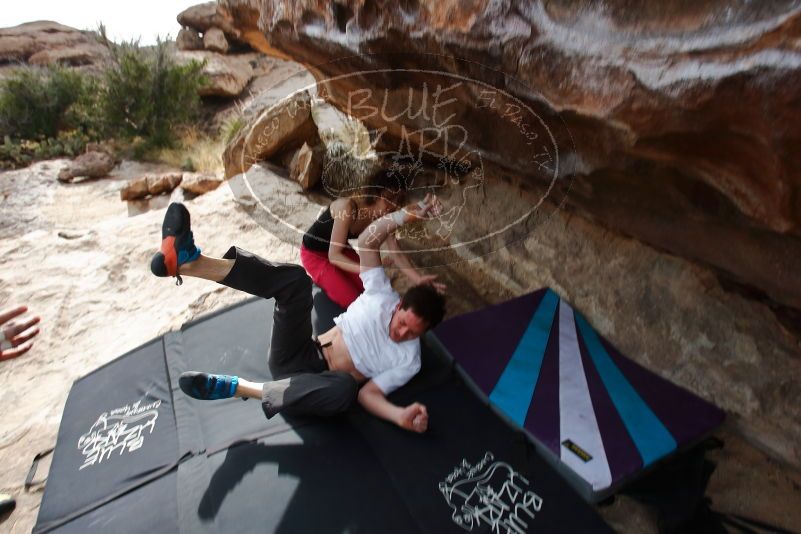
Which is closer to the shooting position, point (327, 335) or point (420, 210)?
point (420, 210)

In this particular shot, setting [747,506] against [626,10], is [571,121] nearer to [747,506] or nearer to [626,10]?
[626,10]

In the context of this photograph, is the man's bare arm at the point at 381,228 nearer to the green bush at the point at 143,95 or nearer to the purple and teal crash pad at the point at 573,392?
the purple and teal crash pad at the point at 573,392

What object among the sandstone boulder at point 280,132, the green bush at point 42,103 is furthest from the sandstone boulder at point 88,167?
the sandstone boulder at point 280,132

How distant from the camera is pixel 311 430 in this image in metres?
1.87

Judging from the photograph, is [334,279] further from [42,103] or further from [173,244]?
[42,103]

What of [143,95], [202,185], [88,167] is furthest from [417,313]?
[143,95]

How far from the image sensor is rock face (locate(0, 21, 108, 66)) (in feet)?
39.7

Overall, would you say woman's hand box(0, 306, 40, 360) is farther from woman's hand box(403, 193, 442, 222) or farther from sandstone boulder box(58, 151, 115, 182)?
sandstone boulder box(58, 151, 115, 182)

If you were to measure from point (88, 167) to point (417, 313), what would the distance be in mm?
7717

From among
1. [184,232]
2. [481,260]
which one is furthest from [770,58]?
[481,260]

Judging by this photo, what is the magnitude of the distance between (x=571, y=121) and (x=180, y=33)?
1395 centimetres

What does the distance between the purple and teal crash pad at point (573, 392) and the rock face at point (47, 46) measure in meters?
13.6

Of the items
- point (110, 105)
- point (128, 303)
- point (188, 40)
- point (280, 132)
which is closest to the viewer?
point (128, 303)

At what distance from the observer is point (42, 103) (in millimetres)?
9227
